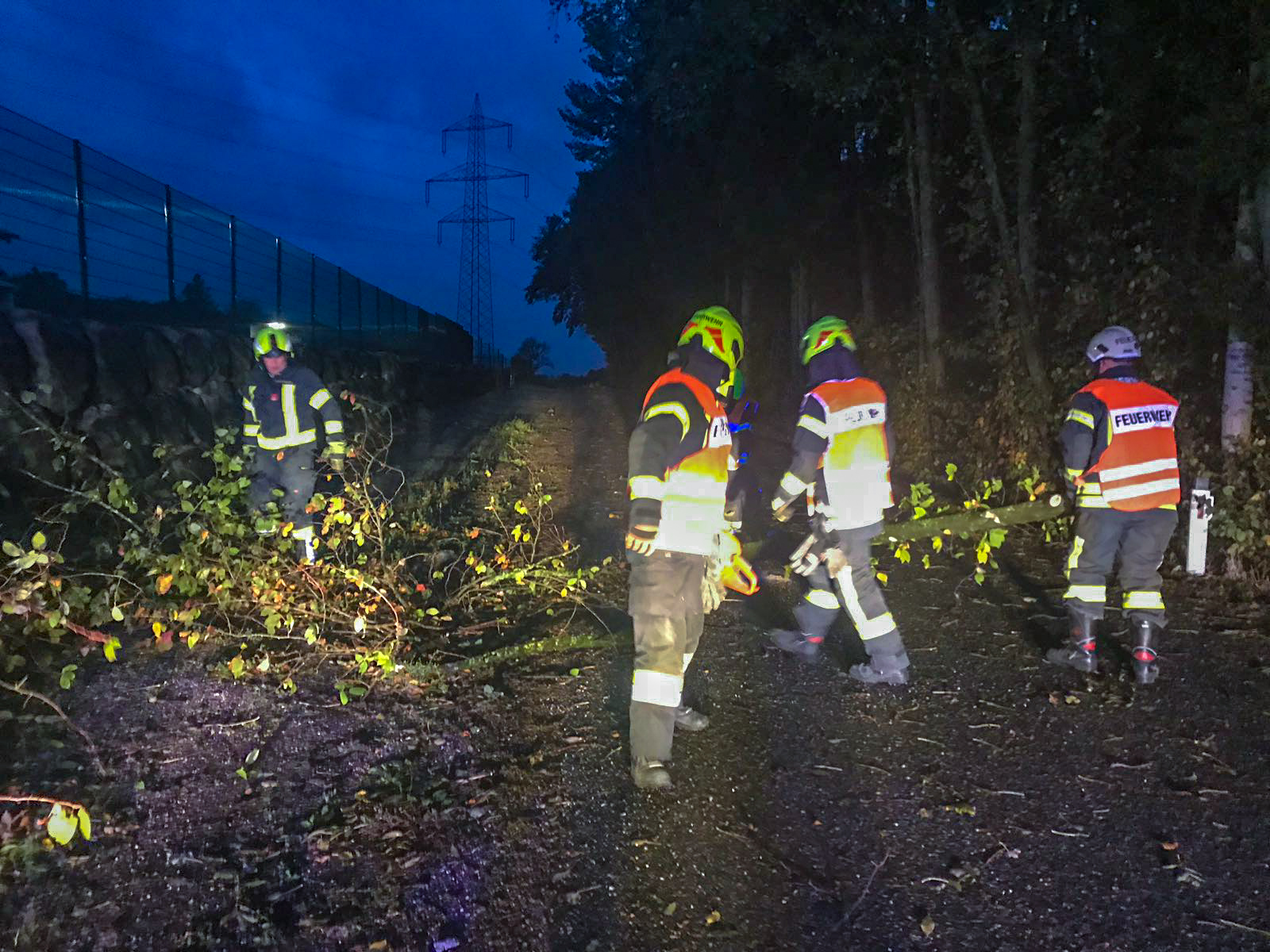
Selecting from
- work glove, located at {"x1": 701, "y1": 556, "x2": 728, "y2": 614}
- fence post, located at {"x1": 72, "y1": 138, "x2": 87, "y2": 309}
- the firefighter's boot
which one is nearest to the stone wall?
fence post, located at {"x1": 72, "y1": 138, "x2": 87, "y2": 309}

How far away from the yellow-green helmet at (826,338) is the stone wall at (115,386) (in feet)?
15.9

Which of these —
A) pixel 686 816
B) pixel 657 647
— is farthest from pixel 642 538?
pixel 686 816

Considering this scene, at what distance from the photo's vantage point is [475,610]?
17.9 feet

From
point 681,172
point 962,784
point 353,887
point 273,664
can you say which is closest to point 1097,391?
point 962,784

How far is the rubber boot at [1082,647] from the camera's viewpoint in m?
4.52

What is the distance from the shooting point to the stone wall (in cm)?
607

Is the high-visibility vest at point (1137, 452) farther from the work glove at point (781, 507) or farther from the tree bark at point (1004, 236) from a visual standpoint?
the tree bark at point (1004, 236)

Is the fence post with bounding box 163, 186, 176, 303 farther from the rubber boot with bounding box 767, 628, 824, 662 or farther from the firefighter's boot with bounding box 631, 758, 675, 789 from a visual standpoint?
the firefighter's boot with bounding box 631, 758, 675, 789

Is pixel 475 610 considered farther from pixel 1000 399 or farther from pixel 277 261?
pixel 277 261

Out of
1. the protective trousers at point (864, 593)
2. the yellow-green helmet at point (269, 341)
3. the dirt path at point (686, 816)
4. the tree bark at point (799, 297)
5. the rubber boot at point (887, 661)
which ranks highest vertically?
the tree bark at point (799, 297)

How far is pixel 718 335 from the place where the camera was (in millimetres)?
3688

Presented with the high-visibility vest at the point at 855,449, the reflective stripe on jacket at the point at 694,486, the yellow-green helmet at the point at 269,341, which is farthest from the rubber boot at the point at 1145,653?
the yellow-green helmet at the point at 269,341

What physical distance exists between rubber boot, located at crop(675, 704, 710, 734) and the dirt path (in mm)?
51

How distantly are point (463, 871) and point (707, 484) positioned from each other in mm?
1801
